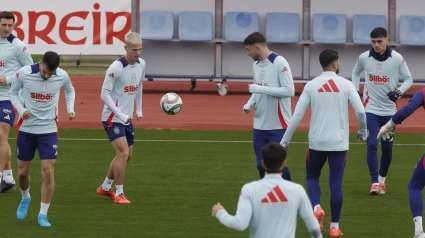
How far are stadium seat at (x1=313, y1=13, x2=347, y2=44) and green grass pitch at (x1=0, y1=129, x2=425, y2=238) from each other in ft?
29.3

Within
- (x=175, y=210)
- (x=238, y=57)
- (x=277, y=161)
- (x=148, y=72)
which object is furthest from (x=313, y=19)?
(x=277, y=161)

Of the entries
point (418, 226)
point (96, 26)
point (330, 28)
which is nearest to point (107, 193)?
point (418, 226)

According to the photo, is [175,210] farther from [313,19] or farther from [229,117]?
[313,19]

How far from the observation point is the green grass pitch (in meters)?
13.0

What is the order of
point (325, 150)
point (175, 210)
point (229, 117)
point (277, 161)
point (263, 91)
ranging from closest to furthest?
point (277, 161), point (325, 150), point (263, 91), point (175, 210), point (229, 117)

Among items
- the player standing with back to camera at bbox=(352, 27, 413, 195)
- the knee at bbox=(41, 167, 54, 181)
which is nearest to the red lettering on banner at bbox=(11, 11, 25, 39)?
the player standing with back to camera at bbox=(352, 27, 413, 195)

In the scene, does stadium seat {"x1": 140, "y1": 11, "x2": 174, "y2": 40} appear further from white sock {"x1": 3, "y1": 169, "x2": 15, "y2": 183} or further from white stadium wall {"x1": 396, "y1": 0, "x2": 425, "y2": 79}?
white sock {"x1": 3, "y1": 169, "x2": 15, "y2": 183}

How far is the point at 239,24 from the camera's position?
31703 mm

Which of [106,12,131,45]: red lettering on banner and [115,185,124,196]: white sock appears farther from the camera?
[106,12,131,45]: red lettering on banner

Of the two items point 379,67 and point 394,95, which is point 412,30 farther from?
point 394,95

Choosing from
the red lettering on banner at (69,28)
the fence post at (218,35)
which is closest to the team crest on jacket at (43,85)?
the red lettering on banner at (69,28)

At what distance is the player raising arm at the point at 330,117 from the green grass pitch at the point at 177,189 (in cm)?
70

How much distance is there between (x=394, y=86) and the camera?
15.5 m

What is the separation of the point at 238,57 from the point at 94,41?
4.42 metres
